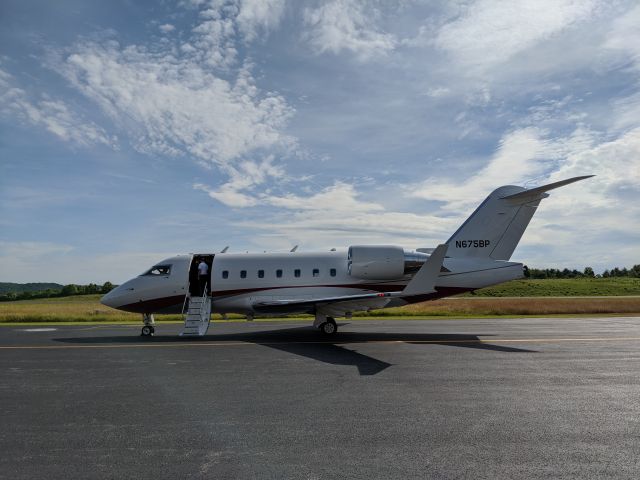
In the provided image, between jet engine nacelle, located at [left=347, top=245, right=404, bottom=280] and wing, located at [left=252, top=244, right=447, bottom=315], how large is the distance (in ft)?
5.03

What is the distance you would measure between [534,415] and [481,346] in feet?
24.7

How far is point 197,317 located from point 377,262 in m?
7.33

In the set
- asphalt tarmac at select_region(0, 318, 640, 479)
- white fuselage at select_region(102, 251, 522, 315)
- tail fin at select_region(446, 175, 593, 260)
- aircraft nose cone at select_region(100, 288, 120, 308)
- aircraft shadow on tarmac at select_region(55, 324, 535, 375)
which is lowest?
asphalt tarmac at select_region(0, 318, 640, 479)

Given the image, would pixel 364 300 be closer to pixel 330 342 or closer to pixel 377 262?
pixel 330 342

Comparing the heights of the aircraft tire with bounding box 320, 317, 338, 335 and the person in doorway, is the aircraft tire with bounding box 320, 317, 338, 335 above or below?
below

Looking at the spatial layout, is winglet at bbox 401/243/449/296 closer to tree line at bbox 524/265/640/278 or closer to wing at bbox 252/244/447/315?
wing at bbox 252/244/447/315

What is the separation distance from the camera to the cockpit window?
19.8 metres

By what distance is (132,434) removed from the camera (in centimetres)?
613

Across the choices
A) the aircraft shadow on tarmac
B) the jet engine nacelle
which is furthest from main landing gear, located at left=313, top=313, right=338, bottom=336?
the jet engine nacelle

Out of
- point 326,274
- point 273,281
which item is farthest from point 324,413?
point 273,281

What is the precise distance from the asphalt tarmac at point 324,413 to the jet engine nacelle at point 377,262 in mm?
4950

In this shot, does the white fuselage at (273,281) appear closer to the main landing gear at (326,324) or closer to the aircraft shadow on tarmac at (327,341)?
the main landing gear at (326,324)

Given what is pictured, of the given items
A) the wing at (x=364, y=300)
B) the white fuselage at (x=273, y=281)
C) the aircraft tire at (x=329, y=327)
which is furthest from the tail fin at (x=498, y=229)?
the aircraft tire at (x=329, y=327)

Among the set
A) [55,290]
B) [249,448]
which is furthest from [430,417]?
[55,290]
